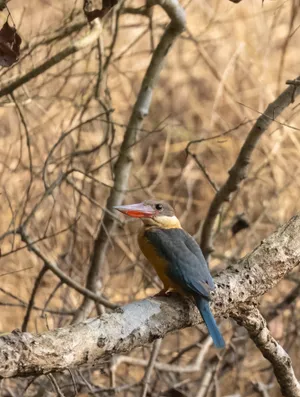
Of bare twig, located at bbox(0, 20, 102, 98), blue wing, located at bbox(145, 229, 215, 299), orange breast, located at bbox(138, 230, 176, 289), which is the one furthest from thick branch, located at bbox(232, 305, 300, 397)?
bare twig, located at bbox(0, 20, 102, 98)

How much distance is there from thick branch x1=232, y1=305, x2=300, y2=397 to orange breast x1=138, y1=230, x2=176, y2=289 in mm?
296

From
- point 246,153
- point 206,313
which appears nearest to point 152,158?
point 246,153

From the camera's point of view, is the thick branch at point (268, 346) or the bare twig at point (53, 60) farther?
the bare twig at point (53, 60)

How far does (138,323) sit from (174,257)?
25.7 inches

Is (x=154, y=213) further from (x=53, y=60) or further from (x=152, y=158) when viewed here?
(x=152, y=158)

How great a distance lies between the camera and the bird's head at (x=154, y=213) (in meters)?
2.87

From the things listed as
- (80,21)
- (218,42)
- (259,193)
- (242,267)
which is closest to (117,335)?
(242,267)

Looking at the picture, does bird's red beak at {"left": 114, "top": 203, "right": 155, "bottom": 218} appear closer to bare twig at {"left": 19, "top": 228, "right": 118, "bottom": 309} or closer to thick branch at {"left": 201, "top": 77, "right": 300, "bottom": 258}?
thick branch at {"left": 201, "top": 77, "right": 300, "bottom": 258}

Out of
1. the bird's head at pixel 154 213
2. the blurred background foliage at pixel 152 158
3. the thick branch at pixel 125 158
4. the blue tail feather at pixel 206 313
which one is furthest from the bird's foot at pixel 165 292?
the blurred background foliage at pixel 152 158

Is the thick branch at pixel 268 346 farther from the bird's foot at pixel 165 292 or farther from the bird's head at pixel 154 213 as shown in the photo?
the bird's head at pixel 154 213

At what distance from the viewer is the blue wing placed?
7.47 feet

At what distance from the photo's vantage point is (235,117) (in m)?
6.39

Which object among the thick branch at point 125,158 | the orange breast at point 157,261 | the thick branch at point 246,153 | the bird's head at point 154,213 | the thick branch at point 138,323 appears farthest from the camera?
the thick branch at point 125,158

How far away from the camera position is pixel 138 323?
1.92 m
